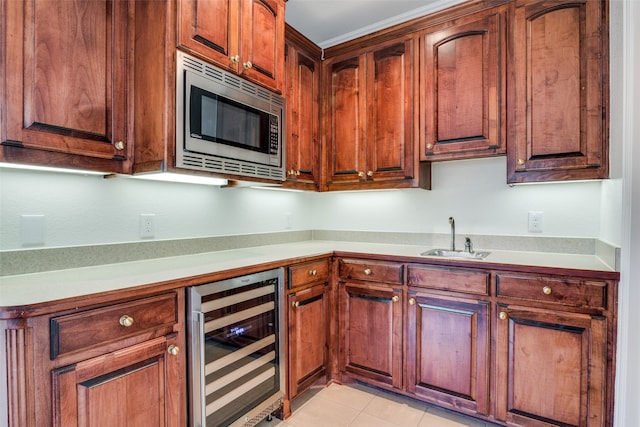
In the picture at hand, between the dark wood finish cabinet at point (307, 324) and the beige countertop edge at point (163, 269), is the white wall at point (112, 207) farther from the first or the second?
the dark wood finish cabinet at point (307, 324)

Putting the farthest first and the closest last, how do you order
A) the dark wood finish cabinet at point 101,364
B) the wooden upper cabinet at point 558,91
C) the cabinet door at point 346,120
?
the cabinet door at point 346,120 < the wooden upper cabinet at point 558,91 < the dark wood finish cabinet at point 101,364

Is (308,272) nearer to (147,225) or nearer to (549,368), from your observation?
(147,225)

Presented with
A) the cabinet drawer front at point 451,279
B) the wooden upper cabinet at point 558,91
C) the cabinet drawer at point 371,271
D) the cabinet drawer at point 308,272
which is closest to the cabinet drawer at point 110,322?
the cabinet drawer at point 308,272

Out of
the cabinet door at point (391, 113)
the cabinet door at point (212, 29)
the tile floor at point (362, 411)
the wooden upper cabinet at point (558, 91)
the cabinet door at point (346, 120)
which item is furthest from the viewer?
the cabinet door at point (346, 120)

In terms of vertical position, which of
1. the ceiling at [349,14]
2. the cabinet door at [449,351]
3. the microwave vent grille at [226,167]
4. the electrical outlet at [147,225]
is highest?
the ceiling at [349,14]

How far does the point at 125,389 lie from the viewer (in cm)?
118

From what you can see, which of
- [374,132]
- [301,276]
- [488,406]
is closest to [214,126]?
[301,276]

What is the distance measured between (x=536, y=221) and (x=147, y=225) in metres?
2.31

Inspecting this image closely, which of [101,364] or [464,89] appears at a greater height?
[464,89]

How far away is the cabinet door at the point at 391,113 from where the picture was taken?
2278 millimetres

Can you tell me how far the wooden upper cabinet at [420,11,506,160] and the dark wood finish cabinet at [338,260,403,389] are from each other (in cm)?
87

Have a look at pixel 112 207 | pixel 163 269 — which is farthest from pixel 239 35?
pixel 163 269

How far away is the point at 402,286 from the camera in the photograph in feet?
6.63

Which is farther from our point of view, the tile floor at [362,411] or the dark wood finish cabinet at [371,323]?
the dark wood finish cabinet at [371,323]
